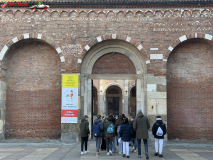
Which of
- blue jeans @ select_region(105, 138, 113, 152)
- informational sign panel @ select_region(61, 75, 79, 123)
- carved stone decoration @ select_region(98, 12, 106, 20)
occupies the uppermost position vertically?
carved stone decoration @ select_region(98, 12, 106, 20)

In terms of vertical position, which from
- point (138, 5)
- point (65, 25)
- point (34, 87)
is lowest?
point (34, 87)

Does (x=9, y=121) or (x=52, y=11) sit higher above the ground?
(x=52, y=11)

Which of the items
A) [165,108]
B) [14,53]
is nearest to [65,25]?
[14,53]

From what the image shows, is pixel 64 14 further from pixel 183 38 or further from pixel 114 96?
pixel 114 96

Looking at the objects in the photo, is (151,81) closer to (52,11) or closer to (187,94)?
(187,94)

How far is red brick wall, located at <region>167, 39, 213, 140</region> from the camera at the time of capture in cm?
1177

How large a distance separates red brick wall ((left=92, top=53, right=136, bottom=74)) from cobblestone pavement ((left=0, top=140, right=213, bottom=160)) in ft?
11.7

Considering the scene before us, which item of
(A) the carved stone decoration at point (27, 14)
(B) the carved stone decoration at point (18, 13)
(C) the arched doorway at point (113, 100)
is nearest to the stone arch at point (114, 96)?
(C) the arched doorway at point (113, 100)

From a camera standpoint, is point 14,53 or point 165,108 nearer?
Answer: point 165,108

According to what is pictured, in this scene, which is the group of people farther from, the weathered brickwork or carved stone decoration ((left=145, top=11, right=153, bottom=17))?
carved stone decoration ((left=145, top=11, right=153, bottom=17))

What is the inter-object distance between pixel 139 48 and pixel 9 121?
24.0ft

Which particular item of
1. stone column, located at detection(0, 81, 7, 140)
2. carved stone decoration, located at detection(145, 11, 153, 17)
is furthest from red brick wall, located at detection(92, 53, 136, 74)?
stone column, located at detection(0, 81, 7, 140)

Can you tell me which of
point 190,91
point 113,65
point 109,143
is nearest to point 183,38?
point 190,91

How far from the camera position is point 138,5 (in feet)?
37.8
